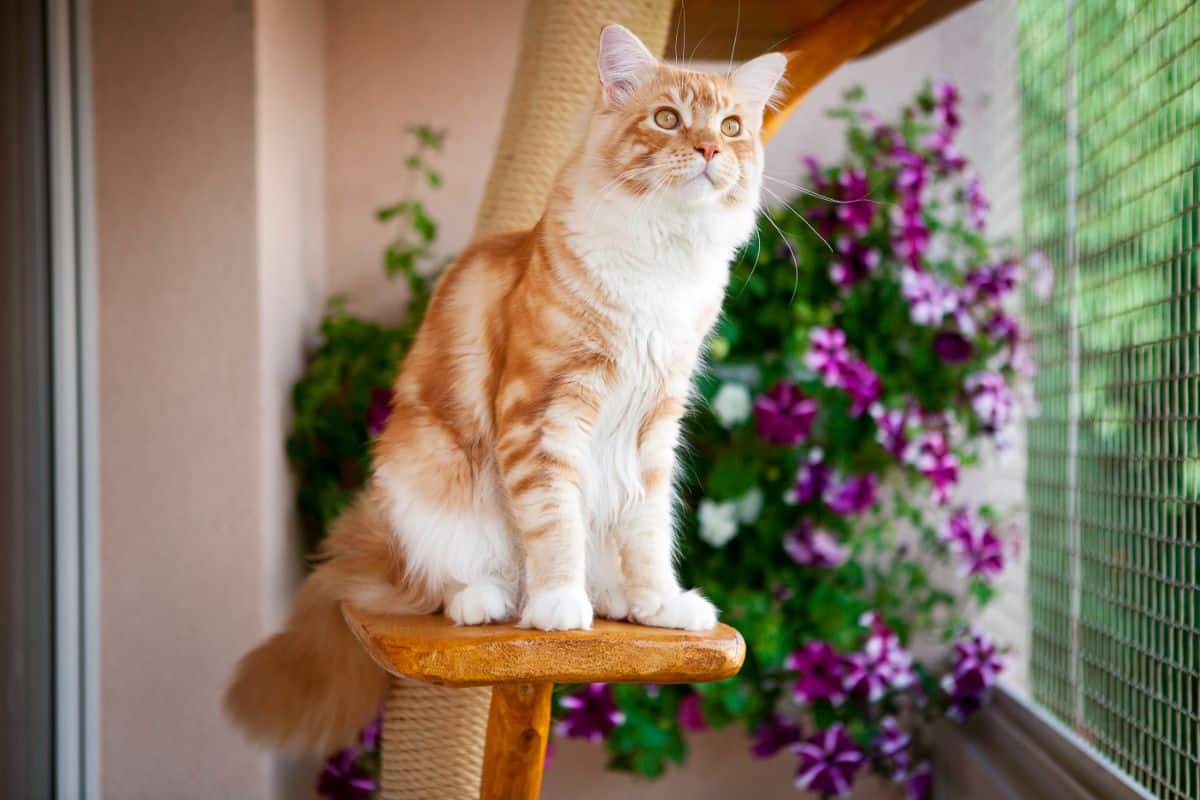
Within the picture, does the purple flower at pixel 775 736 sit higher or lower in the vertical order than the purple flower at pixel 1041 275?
lower

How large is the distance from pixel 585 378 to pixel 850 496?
1155mm

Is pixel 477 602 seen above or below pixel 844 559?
above

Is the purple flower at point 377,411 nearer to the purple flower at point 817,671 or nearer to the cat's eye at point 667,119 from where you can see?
the purple flower at point 817,671

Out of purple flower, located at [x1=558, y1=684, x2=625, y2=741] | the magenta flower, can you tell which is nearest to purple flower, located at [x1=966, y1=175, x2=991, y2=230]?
the magenta flower

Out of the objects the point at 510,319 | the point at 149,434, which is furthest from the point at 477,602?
the point at 149,434

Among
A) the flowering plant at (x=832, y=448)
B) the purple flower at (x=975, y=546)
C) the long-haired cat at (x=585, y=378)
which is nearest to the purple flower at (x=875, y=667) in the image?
the flowering plant at (x=832, y=448)

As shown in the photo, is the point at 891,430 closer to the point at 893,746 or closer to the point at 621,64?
the point at 893,746

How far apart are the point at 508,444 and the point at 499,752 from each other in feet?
1.28

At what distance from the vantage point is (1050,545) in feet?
6.31

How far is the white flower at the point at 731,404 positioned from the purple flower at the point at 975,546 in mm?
481

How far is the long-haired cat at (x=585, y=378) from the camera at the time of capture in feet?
3.25

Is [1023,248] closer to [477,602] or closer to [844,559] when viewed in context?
[844,559]

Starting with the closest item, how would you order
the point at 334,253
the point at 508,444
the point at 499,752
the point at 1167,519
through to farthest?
1. the point at 508,444
2. the point at 499,752
3. the point at 1167,519
4. the point at 334,253

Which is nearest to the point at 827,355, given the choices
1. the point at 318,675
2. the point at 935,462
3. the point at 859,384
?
the point at 859,384
